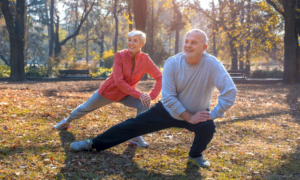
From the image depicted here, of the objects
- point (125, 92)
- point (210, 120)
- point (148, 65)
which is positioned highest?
point (148, 65)

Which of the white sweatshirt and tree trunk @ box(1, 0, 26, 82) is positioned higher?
tree trunk @ box(1, 0, 26, 82)

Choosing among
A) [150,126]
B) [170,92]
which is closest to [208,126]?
[170,92]

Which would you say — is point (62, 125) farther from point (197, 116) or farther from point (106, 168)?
point (197, 116)

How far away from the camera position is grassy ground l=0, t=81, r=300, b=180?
3.79m

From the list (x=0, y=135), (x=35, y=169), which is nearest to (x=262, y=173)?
(x=35, y=169)

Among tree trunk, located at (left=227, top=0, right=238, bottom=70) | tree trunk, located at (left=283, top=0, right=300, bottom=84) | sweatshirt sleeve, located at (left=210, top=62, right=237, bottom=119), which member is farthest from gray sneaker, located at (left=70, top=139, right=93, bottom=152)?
tree trunk, located at (left=227, top=0, right=238, bottom=70)

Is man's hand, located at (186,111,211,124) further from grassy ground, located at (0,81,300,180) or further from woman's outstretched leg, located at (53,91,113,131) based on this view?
woman's outstretched leg, located at (53,91,113,131)

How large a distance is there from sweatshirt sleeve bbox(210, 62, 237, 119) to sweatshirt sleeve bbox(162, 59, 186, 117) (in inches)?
16.6

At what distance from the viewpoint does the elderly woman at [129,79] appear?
442 centimetres

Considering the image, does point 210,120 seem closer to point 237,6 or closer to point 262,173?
point 262,173

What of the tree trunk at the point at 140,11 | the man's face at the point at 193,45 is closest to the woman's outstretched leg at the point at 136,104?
the man's face at the point at 193,45

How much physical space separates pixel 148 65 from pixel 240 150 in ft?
6.95

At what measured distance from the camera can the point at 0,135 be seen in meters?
5.06

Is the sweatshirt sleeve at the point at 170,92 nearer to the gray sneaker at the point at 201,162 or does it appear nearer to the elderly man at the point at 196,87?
the elderly man at the point at 196,87
